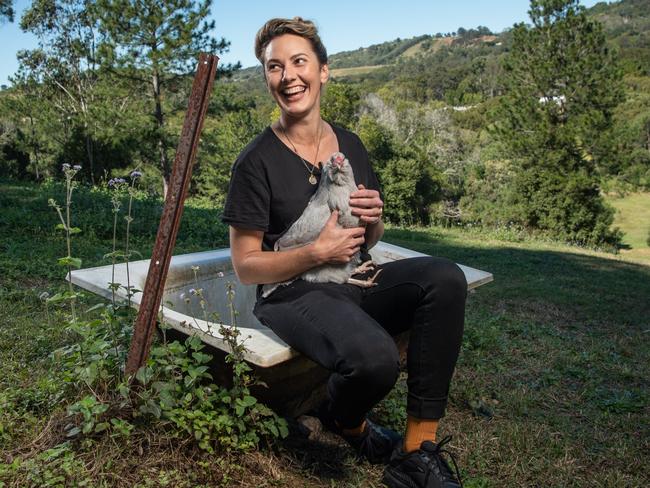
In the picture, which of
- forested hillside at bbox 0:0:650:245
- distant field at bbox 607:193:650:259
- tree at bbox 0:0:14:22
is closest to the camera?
tree at bbox 0:0:14:22

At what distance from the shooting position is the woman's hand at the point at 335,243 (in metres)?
1.82

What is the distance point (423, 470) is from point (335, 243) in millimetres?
759

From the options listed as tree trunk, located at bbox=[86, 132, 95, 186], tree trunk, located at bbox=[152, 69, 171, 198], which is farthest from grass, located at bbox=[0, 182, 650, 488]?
tree trunk, located at bbox=[152, 69, 171, 198]

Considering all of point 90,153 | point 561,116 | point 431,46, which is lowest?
point 90,153

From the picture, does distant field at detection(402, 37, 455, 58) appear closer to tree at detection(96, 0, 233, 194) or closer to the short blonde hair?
tree at detection(96, 0, 233, 194)

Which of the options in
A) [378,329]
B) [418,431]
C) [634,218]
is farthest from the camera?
[634,218]

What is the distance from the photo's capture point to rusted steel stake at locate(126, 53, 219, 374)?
169 cm

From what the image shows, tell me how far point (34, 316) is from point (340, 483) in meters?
2.19

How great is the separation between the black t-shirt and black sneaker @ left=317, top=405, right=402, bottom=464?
681 millimetres

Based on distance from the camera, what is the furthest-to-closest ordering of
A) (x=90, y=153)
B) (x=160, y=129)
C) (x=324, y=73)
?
(x=160, y=129) → (x=90, y=153) → (x=324, y=73)

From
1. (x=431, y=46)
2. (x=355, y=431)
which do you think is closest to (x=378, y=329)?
(x=355, y=431)

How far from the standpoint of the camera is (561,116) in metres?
20.6

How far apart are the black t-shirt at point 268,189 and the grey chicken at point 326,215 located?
2.0 inches

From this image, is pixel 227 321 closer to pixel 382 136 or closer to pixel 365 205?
pixel 365 205
